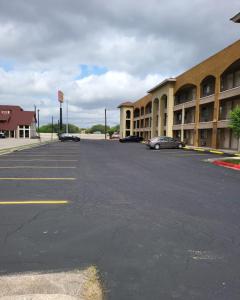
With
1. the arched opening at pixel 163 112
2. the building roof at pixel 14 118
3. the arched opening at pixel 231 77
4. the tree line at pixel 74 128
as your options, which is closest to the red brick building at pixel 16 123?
the building roof at pixel 14 118

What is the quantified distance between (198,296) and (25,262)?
235cm

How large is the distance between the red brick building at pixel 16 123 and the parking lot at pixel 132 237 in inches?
2958

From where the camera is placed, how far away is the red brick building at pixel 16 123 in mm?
80325

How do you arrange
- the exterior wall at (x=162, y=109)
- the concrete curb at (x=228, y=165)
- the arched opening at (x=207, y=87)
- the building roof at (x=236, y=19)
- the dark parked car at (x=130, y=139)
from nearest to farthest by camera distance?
1. the concrete curb at (x=228, y=165)
2. the building roof at (x=236, y=19)
3. the arched opening at (x=207, y=87)
4. the exterior wall at (x=162, y=109)
5. the dark parked car at (x=130, y=139)

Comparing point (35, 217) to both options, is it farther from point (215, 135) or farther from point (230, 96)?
point (215, 135)

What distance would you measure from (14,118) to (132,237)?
82.2m

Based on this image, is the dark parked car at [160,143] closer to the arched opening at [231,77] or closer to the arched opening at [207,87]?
the arched opening at [207,87]

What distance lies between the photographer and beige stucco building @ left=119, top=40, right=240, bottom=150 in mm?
31438

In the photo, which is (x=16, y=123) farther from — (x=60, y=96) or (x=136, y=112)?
(x=136, y=112)

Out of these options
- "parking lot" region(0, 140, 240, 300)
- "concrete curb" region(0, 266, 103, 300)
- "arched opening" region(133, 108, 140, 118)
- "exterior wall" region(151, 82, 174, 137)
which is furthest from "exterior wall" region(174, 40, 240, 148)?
"arched opening" region(133, 108, 140, 118)

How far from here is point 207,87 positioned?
3903cm

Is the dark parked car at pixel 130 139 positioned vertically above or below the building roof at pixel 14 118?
below

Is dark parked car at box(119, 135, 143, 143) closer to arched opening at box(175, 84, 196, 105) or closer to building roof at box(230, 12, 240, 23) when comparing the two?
arched opening at box(175, 84, 196, 105)

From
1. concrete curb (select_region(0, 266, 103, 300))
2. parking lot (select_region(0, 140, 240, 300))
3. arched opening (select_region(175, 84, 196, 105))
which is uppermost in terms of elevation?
arched opening (select_region(175, 84, 196, 105))
